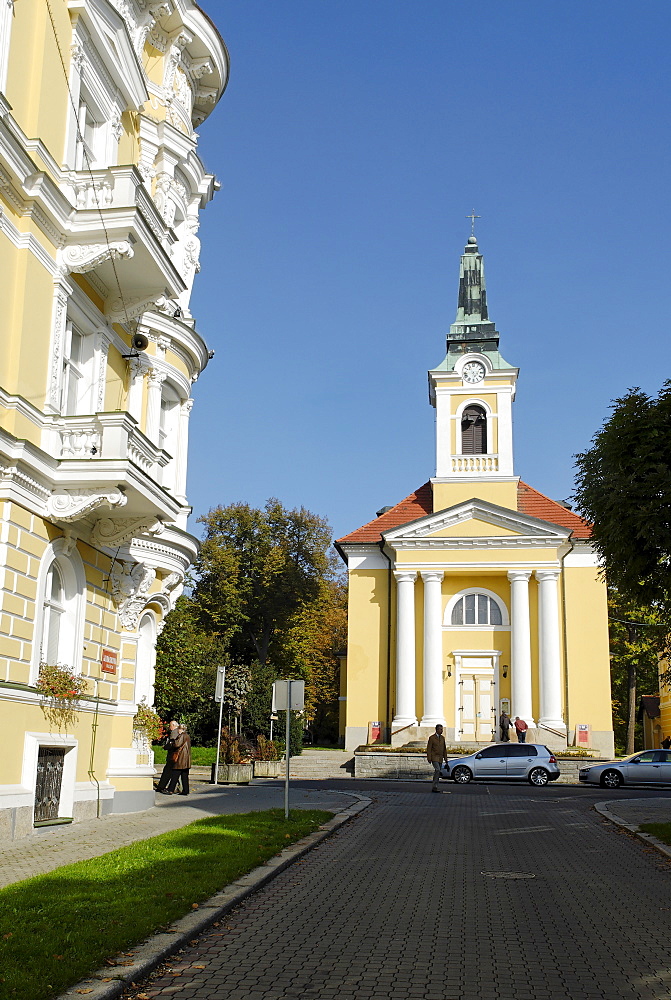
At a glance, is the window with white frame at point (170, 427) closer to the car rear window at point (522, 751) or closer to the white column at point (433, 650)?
the car rear window at point (522, 751)

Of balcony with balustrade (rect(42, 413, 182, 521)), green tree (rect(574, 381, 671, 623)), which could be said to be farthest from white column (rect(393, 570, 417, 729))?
balcony with balustrade (rect(42, 413, 182, 521))

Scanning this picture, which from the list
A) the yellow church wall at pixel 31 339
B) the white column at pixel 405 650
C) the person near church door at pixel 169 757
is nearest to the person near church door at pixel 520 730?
the white column at pixel 405 650

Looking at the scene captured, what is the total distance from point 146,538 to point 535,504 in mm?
32225

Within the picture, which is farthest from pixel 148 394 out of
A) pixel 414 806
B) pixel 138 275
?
pixel 414 806

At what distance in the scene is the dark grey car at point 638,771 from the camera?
103 feet

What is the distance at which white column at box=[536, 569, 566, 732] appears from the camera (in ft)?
141

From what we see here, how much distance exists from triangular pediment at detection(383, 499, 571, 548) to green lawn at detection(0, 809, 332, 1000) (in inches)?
1239

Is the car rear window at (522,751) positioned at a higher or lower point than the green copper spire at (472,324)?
lower

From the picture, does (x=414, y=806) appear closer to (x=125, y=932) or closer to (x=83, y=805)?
(x=83, y=805)

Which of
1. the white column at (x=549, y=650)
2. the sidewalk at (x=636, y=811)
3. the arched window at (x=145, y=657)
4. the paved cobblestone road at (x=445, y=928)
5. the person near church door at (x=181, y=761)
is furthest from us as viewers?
the white column at (x=549, y=650)

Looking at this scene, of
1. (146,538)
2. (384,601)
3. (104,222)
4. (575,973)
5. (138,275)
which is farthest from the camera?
(384,601)

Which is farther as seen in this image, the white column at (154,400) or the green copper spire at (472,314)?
the green copper spire at (472,314)

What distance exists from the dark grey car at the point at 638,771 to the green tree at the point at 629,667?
19.8 meters

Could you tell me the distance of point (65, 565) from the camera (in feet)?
48.9
